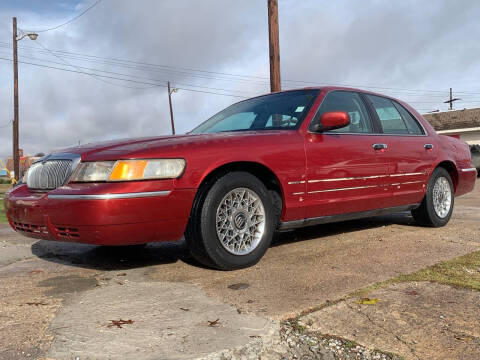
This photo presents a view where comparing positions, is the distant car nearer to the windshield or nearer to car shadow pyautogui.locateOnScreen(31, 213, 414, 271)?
the windshield

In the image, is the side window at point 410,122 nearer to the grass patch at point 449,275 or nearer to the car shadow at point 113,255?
the grass patch at point 449,275

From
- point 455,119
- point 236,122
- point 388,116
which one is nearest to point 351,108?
point 388,116

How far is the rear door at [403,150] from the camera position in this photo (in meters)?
4.65

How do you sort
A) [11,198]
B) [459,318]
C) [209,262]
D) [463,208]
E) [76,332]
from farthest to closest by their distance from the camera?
[463,208], [11,198], [209,262], [459,318], [76,332]

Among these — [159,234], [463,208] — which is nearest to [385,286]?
[159,234]

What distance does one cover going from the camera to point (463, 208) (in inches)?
285

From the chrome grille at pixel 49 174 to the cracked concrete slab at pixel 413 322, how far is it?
197 cm

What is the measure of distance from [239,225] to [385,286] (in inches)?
45.0

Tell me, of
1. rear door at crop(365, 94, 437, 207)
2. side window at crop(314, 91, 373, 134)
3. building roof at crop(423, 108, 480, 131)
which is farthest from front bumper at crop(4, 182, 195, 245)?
building roof at crop(423, 108, 480, 131)

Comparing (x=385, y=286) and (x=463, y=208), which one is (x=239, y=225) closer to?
(x=385, y=286)

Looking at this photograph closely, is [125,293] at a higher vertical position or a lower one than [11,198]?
lower

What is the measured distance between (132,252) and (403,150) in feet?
9.77

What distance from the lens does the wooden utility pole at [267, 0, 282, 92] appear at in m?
10.5

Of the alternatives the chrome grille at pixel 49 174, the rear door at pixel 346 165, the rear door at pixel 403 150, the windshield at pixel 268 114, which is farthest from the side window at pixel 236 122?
the chrome grille at pixel 49 174
